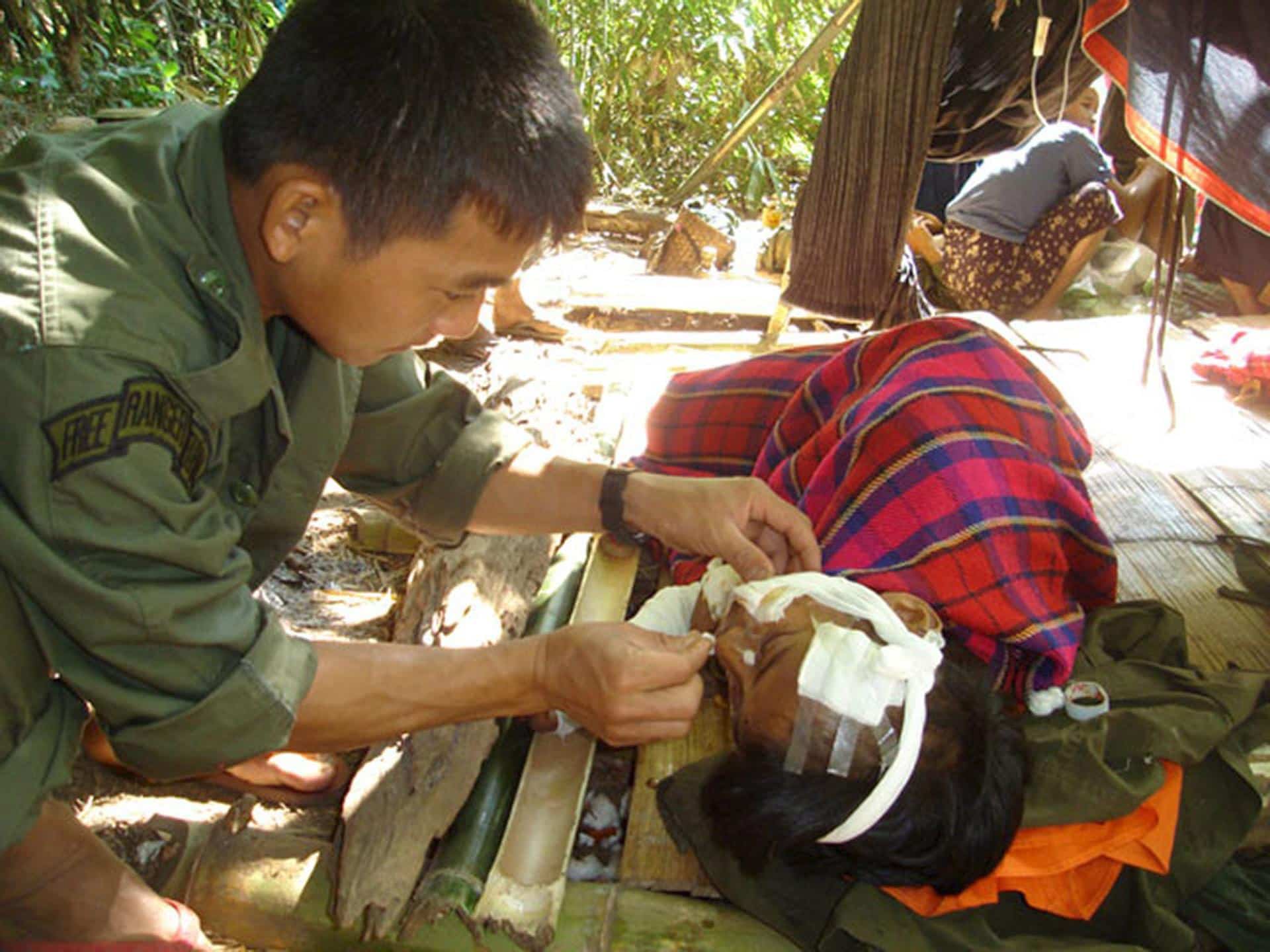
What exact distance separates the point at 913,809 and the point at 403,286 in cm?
123

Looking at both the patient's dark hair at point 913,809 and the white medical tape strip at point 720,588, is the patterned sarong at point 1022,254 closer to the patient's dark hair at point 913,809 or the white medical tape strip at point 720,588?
the white medical tape strip at point 720,588

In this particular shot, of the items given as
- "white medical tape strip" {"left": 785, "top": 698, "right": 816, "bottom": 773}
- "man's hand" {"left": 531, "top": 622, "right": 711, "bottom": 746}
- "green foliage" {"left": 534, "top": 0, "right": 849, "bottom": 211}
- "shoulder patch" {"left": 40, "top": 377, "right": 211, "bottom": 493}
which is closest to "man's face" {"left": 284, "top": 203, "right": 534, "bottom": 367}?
"shoulder patch" {"left": 40, "top": 377, "right": 211, "bottom": 493}

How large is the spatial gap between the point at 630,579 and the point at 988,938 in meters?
1.35

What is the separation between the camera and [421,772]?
6.30ft

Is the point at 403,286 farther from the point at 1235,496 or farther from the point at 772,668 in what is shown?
the point at 1235,496

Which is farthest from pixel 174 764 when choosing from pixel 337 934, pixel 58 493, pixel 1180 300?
pixel 1180 300

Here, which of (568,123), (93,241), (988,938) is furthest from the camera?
(988,938)

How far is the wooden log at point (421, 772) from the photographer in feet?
5.81

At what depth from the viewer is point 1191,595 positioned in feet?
9.41

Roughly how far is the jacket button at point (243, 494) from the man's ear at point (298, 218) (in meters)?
Answer: 0.46

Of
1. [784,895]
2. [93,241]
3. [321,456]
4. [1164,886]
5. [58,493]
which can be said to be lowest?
[784,895]

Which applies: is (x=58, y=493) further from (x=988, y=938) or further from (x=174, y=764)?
(x=988, y=938)

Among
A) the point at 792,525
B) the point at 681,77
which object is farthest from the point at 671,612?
the point at 681,77

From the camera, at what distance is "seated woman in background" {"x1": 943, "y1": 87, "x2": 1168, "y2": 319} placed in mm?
5820
